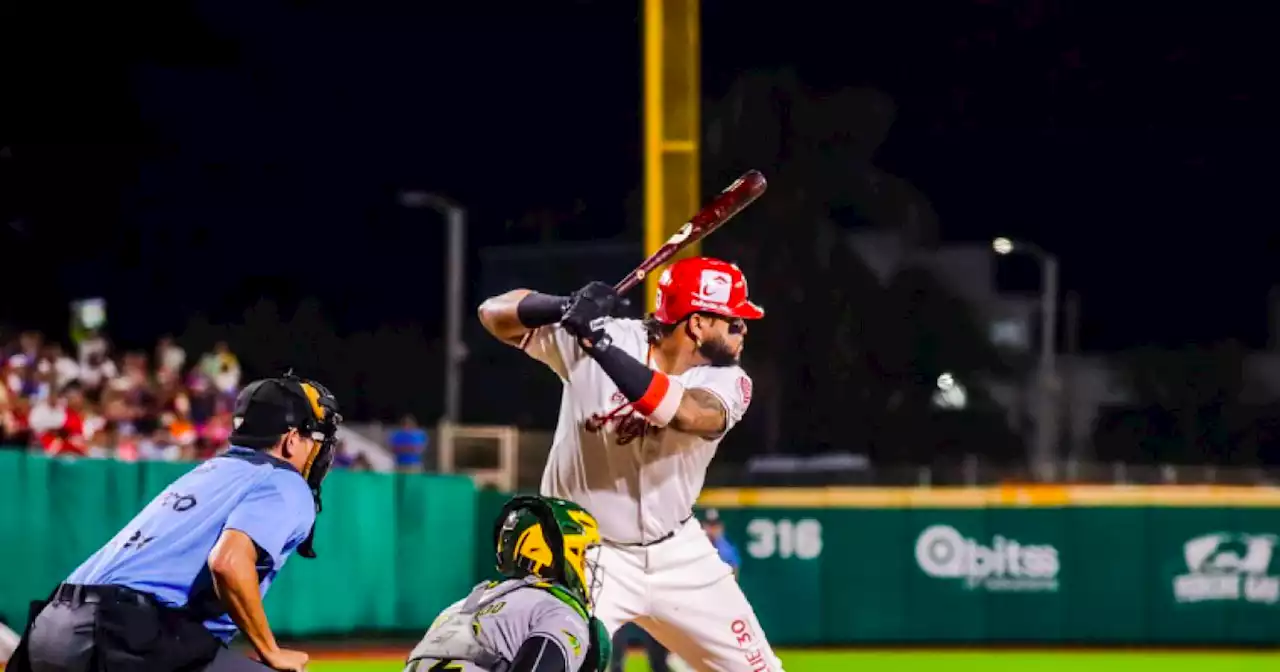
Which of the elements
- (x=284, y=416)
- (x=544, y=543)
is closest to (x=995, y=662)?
(x=544, y=543)

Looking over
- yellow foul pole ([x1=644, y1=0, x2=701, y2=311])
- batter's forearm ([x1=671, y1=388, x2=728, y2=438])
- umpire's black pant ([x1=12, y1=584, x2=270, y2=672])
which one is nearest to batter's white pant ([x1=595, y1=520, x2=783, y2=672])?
batter's forearm ([x1=671, y1=388, x2=728, y2=438])

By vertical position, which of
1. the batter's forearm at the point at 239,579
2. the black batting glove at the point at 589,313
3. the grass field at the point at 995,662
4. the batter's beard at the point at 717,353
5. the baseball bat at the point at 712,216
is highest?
the baseball bat at the point at 712,216

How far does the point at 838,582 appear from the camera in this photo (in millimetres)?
21312

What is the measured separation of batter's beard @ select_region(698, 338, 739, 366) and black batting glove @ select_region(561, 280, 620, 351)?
72 centimetres

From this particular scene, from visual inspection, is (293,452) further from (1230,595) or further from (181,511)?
(1230,595)

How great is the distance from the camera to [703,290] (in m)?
6.86

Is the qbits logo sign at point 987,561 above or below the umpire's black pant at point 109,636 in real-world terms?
below

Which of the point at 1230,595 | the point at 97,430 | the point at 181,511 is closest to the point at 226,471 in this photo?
the point at 181,511

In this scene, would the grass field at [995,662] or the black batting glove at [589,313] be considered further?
the grass field at [995,662]

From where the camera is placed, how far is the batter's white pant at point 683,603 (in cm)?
704

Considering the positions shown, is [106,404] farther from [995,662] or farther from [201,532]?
[201,532]

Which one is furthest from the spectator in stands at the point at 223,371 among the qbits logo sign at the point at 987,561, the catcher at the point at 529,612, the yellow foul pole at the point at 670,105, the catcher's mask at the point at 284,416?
the catcher at the point at 529,612

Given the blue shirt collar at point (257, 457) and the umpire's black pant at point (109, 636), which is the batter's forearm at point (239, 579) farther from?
the blue shirt collar at point (257, 457)

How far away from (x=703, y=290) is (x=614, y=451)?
71 centimetres
